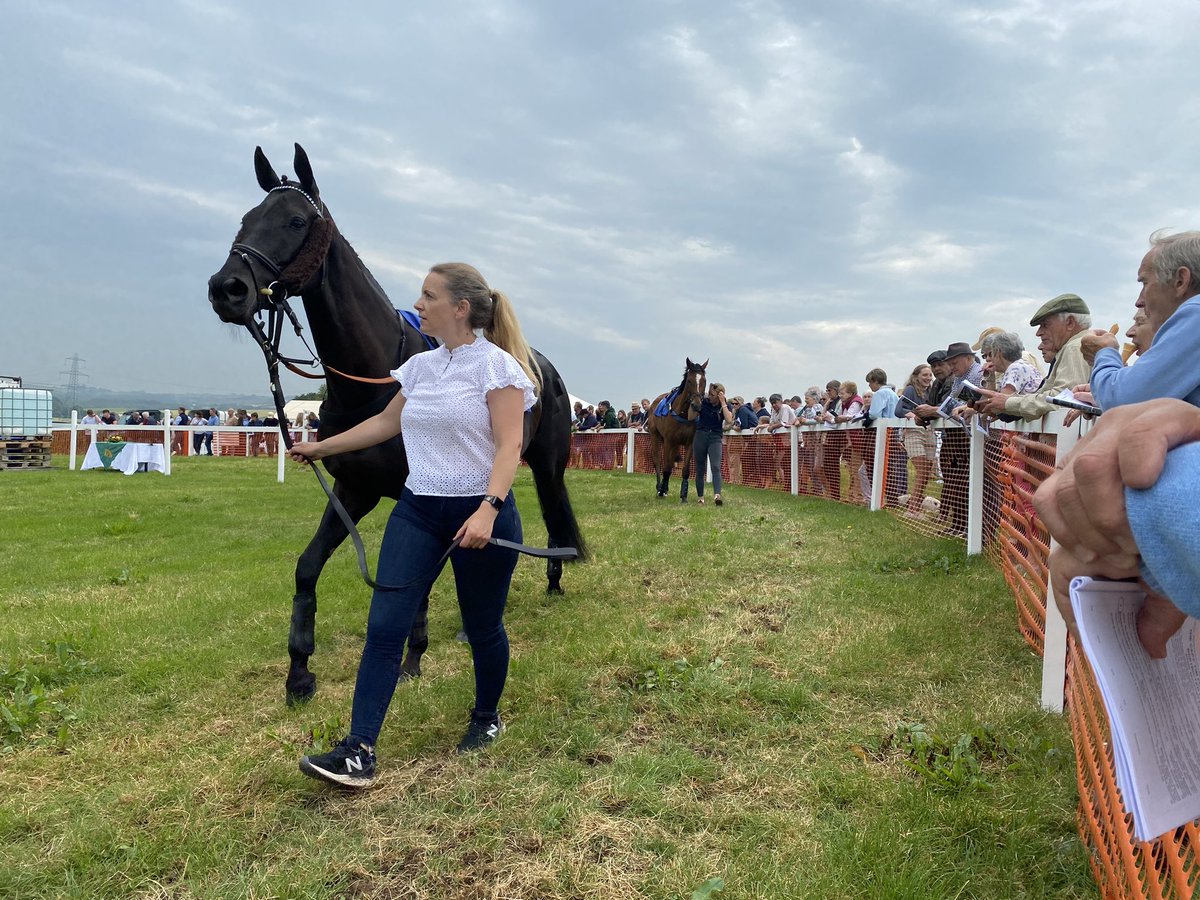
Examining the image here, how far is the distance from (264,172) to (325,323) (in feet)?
2.92

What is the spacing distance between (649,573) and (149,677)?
3583 millimetres

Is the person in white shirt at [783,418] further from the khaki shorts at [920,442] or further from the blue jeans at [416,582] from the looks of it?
the blue jeans at [416,582]

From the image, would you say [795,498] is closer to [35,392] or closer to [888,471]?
[888,471]

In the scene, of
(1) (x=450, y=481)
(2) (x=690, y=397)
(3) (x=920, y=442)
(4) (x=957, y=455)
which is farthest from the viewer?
(2) (x=690, y=397)

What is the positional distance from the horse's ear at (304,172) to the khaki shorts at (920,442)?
6.87m

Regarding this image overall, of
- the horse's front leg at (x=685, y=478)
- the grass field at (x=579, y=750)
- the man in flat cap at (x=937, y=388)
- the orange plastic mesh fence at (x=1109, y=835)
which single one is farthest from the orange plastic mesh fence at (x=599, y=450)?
the orange plastic mesh fence at (x=1109, y=835)

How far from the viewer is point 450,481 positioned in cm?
293

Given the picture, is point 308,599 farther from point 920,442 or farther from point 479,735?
point 920,442

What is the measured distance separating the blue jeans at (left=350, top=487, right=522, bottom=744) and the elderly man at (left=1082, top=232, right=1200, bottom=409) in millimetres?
1997

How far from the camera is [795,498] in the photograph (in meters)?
13.0

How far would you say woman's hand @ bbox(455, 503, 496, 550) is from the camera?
2.76 meters

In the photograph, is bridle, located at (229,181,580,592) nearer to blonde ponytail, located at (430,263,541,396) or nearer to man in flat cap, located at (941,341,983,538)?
blonde ponytail, located at (430,263,541,396)

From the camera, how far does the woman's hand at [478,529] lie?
2.76m

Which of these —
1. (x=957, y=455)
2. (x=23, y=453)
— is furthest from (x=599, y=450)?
(x=957, y=455)
